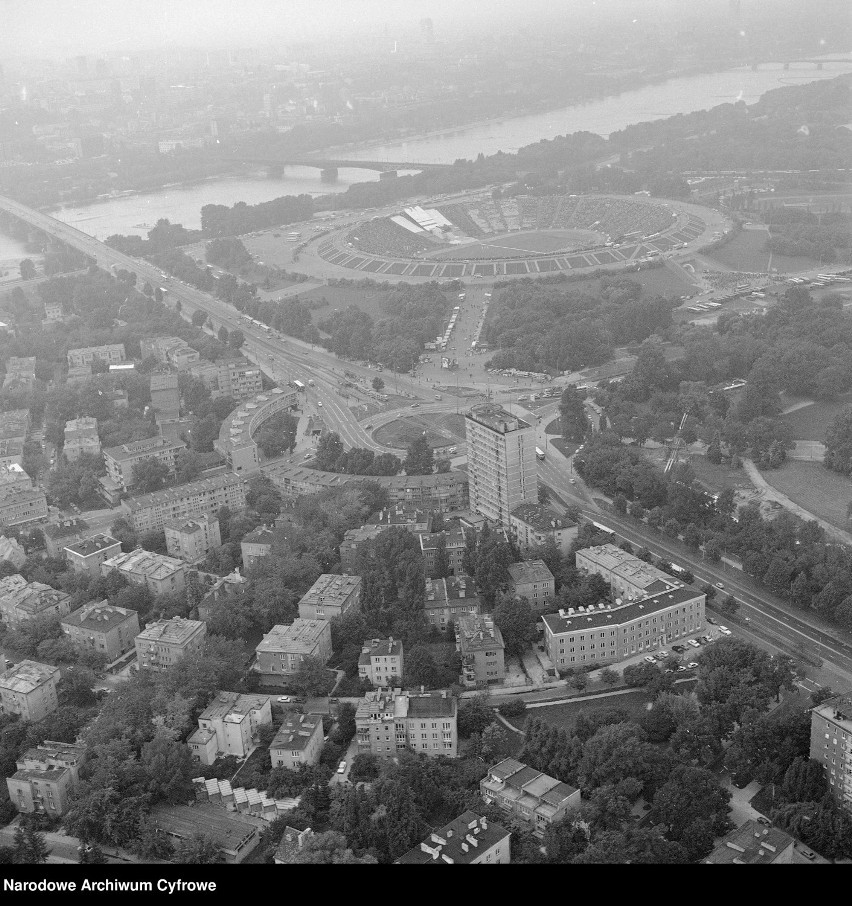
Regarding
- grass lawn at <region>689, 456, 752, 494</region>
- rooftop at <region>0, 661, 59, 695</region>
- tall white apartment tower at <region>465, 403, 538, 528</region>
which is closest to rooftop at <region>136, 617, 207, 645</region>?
rooftop at <region>0, 661, 59, 695</region>

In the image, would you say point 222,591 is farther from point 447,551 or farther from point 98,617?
point 447,551

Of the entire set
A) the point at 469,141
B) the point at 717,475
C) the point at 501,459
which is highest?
the point at 469,141

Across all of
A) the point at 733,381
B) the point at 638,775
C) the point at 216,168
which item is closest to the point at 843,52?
the point at 733,381

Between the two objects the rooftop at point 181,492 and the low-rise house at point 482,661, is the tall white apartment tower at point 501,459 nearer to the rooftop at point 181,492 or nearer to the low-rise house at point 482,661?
the low-rise house at point 482,661

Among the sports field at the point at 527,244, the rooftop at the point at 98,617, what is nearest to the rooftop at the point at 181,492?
the rooftop at the point at 98,617

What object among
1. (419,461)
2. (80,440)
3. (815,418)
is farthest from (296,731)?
(815,418)

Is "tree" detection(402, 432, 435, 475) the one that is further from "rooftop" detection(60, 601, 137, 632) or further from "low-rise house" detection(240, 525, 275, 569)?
"rooftop" detection(60, 601, 137, 632)
